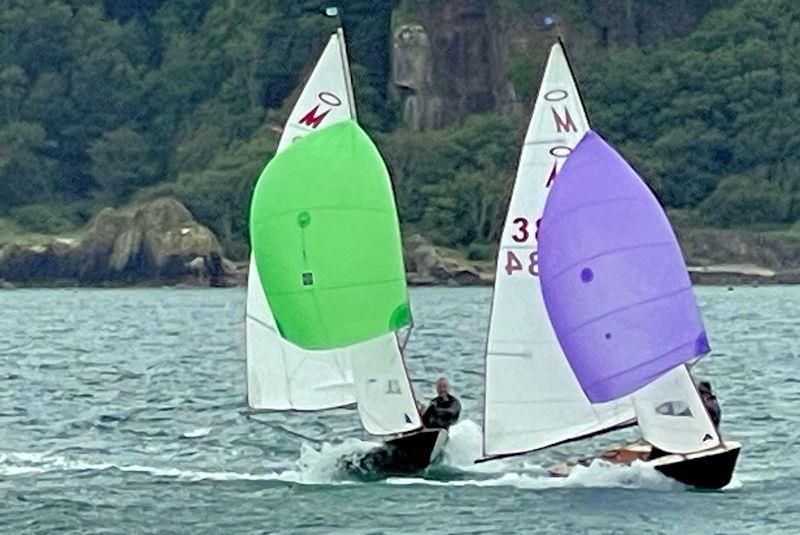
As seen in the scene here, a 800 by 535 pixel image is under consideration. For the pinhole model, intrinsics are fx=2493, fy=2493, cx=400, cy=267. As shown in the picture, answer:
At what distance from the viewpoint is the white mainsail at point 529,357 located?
29938 millimetres

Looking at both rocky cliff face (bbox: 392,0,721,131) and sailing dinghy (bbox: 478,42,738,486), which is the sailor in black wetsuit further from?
rocky cliff face (bbox: 392,0,721,131)

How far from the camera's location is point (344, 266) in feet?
100

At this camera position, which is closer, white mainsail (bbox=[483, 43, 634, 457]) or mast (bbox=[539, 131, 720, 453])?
mast (bbox=[539, 131, 720, 453])

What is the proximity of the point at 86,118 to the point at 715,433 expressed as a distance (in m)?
113

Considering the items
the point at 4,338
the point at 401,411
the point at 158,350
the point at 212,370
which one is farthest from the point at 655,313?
the point at 4,338

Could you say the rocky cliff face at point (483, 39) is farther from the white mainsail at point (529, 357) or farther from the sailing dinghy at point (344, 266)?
the white mainsail at point (529, 357)

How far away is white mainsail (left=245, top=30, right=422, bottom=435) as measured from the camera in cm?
3103

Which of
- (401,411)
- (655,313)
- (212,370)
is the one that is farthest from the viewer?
(212,370)

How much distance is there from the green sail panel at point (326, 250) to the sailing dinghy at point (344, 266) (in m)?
0.01

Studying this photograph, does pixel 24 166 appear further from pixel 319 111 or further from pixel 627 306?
pixel 627 306

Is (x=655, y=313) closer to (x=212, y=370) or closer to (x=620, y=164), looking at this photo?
(x=620, y=164)

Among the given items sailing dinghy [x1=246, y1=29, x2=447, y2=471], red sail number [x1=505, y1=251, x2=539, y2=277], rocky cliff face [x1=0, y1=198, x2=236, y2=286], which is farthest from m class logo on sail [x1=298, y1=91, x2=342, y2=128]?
rocky cliff face [x1=0, y1=198, x2=236, y2=286]

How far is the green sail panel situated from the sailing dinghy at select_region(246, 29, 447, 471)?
12 mm

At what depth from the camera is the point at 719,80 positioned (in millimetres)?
125812
